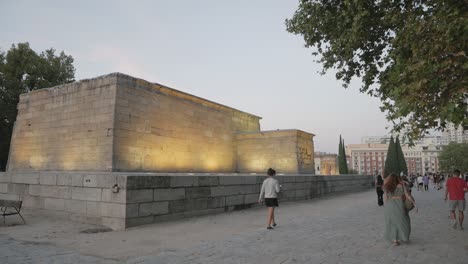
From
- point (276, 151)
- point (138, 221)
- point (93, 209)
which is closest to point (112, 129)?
point (93, 209)

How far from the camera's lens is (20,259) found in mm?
5199

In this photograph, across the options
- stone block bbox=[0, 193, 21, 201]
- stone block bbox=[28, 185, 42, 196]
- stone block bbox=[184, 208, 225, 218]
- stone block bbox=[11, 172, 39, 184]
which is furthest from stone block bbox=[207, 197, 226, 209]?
stone block bbox=[0, 193, 21, 201]

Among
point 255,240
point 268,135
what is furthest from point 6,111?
point 255,240

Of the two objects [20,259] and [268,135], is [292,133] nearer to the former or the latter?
[268,135]

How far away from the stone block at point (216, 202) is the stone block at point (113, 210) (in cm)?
345

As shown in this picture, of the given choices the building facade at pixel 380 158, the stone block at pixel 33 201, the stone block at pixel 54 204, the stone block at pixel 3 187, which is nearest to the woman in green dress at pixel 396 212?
the stone block at pixel 54 204

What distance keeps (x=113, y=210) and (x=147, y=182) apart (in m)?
1.16

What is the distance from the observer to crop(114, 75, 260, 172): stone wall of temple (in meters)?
14.6

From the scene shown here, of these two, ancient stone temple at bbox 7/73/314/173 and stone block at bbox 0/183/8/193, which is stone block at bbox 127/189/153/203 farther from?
stone block at bbox 0/183/8/193

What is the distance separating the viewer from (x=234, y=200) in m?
11.9

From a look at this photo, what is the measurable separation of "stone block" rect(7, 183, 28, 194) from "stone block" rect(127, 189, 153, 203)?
542 cm

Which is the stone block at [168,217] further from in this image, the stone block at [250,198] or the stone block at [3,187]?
the stone block at [3,187]

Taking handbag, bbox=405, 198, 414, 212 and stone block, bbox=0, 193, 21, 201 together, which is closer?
handbag, bbox=405, 198, 414, 212

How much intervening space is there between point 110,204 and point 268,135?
14.7 m
